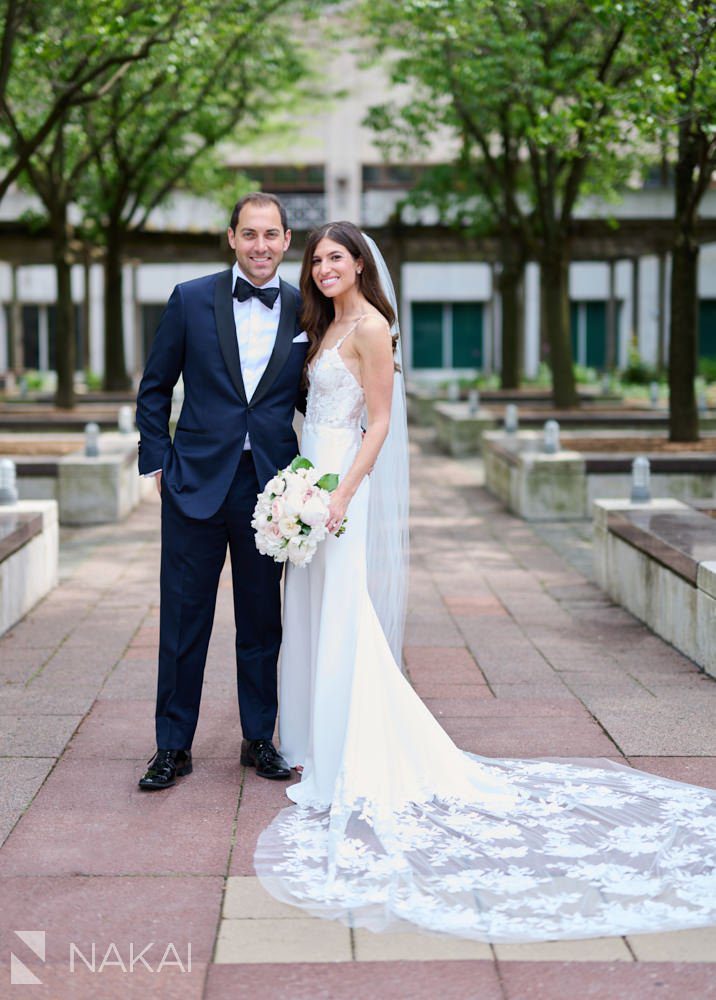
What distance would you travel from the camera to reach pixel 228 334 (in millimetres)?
5477

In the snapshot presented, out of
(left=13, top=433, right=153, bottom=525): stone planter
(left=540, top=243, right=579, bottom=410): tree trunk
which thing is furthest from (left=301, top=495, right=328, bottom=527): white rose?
(left=540, top=243, right=579, bottom=410): tree trunk

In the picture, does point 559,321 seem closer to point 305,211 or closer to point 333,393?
point 333,393

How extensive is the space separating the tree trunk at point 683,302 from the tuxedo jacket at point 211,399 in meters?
9.75

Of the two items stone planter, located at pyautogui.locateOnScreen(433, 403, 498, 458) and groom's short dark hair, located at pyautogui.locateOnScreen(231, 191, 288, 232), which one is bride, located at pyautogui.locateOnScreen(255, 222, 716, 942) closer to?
groom's short dark hair, located at pyautogui.locateOnScreen(231, 191, 288, 232)

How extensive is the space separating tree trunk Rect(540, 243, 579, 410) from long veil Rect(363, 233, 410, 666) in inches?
563

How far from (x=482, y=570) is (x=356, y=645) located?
5.86m

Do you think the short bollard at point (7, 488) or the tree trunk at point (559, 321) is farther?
the tree trunk at point (559, 321)

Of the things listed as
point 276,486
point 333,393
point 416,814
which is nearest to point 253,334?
point 333,393

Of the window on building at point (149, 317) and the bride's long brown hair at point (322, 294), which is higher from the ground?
the window on building at point (149, 317)

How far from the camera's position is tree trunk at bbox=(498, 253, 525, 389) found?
2506 cm

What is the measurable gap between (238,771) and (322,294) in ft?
6.54

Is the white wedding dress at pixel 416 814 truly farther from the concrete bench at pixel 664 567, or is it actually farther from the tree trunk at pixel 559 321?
the tree trunk at pixel 559 321

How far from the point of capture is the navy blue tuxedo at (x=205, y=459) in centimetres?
548

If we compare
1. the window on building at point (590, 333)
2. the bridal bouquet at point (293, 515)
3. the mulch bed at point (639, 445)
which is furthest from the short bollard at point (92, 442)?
the window on building at point (590, 333)
